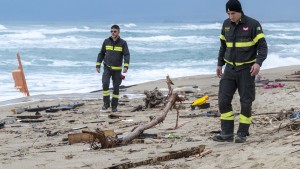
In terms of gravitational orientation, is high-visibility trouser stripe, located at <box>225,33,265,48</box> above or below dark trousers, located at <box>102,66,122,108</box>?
above

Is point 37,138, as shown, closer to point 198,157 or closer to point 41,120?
point 41,120

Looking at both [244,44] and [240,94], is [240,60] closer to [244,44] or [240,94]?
[244,44]

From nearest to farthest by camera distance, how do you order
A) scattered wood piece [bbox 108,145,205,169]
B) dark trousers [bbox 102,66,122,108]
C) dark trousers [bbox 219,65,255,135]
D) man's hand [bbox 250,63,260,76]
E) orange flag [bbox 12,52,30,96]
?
scattered wood piece [bbox 108,145,205,169] → man's hand [bbox 250,63,260,76] → dark trousers [bbox 219,65,255,135] → dark trousers [bbox 102,66,122,108] → orange flag [bbox 12,52,30,96]

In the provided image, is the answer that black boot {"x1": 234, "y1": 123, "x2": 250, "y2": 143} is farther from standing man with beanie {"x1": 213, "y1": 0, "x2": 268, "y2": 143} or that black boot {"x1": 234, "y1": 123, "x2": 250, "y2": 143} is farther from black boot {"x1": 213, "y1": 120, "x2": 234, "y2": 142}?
black boot {"x1": 213, "y1": 120, "x2": 234, "y2": 142}

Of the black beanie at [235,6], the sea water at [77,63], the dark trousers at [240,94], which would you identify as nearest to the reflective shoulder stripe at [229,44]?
the dark trousers at [240,94]

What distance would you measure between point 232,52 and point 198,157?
1601 millimetres

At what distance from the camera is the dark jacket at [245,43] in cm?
693

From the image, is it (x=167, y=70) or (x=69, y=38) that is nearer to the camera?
(x=167, y=70)

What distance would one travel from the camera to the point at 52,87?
2083cm

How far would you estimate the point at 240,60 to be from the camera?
277 inches

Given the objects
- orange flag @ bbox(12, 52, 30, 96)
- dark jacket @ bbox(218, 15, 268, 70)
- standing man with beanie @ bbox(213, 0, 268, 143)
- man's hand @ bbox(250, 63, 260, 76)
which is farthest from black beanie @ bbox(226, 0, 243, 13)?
orange flag @ bbox(12, 52, 30, 96)

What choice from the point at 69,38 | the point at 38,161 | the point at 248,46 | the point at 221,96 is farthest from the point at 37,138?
the point at 69,38

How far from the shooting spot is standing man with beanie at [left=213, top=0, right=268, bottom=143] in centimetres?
694

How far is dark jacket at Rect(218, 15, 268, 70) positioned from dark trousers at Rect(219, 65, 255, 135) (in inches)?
4.3
